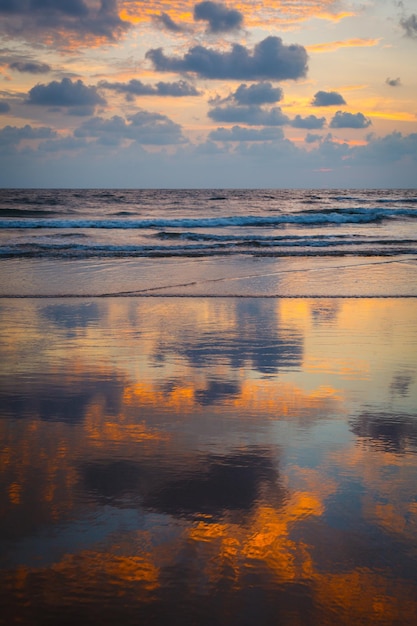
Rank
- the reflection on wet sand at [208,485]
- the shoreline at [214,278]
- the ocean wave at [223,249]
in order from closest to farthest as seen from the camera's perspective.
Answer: the reflection on wet sand at [208,485] < the shoreline at [214,278] < the ocean wave at [223,249]

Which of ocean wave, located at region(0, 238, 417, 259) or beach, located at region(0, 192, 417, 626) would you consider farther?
ocean wave, located at region(0, 238, 417, 259)

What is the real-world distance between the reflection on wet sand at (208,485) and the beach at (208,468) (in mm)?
11

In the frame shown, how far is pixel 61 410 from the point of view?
493 cm

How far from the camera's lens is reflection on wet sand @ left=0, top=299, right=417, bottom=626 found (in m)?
2.60

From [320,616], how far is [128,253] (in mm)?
18215

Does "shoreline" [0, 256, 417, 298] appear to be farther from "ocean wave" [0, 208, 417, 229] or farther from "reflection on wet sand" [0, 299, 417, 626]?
"ocean wave" [0, 208, 417, 229]

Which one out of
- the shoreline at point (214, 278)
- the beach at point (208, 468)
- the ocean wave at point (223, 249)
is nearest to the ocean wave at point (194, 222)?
the ocean wave at point (223, 249)

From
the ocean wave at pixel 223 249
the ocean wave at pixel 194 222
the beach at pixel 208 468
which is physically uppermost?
the ocean wave at pixel 194 222

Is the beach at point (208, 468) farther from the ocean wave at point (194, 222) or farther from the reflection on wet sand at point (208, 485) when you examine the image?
the ocean wave at point (194, 222)

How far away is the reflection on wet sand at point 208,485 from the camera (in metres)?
2.60

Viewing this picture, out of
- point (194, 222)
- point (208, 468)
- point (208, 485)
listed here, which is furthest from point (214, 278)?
point (194, 222)

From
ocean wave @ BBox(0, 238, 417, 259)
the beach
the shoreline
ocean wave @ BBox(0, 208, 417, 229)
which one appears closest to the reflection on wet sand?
the beach

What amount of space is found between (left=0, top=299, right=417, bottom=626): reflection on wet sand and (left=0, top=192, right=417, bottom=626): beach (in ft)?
0.03

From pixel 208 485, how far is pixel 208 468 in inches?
9.3
